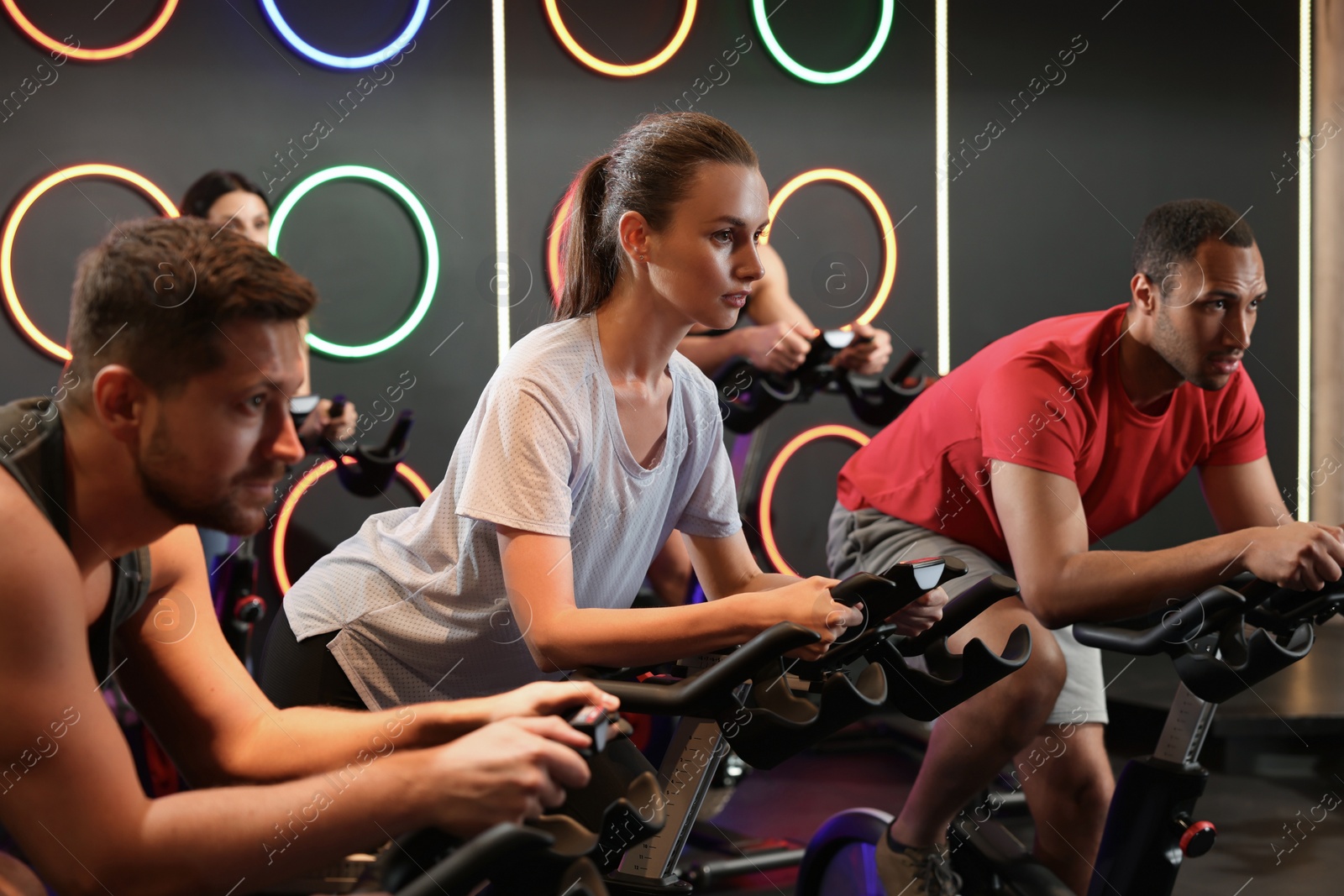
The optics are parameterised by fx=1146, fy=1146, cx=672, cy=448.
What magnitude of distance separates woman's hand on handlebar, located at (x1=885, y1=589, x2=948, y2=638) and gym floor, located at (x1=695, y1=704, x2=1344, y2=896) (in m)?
1.32

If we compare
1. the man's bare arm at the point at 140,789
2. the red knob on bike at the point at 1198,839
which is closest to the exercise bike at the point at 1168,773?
the red knob on bike at the point at 1198,839

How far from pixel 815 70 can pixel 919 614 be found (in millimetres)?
3060

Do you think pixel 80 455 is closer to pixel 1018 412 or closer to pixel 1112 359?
pixel 1018 412

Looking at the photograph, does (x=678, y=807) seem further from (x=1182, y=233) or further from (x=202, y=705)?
(x=1182, y=233)

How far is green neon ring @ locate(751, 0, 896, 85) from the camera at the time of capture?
164 inches

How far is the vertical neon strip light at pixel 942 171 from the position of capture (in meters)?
4.40

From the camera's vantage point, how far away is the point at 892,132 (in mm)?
4355

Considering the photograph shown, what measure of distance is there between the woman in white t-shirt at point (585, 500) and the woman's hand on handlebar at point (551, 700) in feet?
1.20

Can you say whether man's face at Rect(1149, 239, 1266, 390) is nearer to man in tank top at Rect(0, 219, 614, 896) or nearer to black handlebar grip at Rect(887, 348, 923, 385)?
black handlebar grip at Rect(887, 348, 923, 385)

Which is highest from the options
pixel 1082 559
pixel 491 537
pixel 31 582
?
pixel 31 582

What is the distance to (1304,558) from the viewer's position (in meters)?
1.89

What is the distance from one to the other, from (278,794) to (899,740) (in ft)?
10.4

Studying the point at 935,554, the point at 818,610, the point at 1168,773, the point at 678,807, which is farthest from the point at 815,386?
the point at 818,610

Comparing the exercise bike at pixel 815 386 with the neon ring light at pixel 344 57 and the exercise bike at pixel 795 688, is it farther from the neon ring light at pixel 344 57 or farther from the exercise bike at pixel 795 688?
the neon ring light at pixel 344 57
